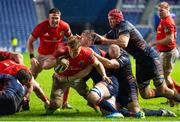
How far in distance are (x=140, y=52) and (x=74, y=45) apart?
5.15 ft

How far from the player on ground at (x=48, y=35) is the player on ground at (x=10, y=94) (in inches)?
84.7

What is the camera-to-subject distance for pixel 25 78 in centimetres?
999

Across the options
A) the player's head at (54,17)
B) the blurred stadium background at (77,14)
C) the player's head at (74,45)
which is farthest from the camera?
the blurred stadium background at (77,14)

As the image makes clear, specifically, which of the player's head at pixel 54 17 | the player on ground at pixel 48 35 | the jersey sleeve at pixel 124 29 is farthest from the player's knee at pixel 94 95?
the player's head at pixel 54 17

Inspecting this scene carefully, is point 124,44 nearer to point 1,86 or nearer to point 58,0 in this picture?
point 1,86

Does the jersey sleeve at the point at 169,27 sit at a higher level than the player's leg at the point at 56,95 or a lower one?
higher

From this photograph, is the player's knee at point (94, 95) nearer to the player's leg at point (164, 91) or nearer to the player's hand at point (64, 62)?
the player's hand at point (64, 62)

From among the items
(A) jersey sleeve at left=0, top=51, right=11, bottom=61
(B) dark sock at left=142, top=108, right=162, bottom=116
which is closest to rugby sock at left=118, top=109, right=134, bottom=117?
(B) dark sock at left=142, top=108, right=162, bottom=116

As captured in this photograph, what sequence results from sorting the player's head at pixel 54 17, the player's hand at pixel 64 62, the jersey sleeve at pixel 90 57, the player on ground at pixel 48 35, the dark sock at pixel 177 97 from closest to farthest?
the player's hand at pixel 64 62 < the jersey sleeve at pixel 90 57 < the dark sock at pixel 177 97 < the player's head at pixel 54 17 < the player on ground at pixel 48 35

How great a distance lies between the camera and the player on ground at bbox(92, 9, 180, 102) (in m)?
10.4

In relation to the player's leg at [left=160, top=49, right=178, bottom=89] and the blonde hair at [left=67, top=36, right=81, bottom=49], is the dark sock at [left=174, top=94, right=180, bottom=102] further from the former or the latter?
the player's leg at [left=160, top=49, right=178, bottom=89]

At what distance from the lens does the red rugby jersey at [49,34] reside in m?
12.6

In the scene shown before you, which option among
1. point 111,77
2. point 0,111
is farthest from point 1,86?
point 111,77

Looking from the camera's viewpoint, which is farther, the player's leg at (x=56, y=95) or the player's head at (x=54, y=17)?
the player's head at (x=54, y=17)
